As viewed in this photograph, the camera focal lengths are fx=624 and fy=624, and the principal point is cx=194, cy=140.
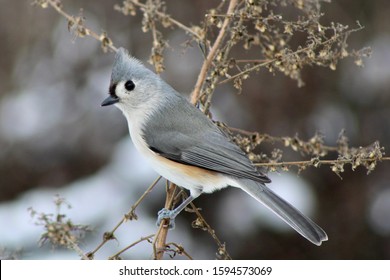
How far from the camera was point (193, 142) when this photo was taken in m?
3.39

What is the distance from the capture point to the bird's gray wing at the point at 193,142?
3.31 m

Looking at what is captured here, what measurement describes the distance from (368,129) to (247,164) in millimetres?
3051

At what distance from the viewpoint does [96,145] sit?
5996mm

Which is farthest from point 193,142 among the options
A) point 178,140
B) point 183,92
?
point 183,92

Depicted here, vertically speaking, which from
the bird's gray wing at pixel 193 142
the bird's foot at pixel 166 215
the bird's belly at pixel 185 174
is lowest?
the bird's foot at pixel 166 215

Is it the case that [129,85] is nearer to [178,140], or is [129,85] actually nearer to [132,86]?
[132,86]

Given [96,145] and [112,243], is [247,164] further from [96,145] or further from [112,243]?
[96,145]

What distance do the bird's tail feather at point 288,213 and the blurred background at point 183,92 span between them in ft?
6.26

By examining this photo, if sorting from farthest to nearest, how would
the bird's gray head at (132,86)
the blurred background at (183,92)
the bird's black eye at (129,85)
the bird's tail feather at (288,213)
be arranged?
1. the blurred background at (183,92)
2. the bird's black eye at (129,85)
3. the bird's gray head at (132,86)
4. the bird's tail feather at (288,213)

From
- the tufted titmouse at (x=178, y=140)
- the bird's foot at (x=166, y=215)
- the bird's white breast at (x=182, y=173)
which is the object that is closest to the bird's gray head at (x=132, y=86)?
the tufted titmouse at (x=178, y=140)

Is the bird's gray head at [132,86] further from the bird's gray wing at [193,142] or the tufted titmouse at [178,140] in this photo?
the bird's gray wing at [193,142]

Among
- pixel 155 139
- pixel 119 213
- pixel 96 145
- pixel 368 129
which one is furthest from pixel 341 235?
pixel 155 139

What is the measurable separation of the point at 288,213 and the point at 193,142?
2.19 ft

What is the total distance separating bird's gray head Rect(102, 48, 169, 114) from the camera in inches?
127
